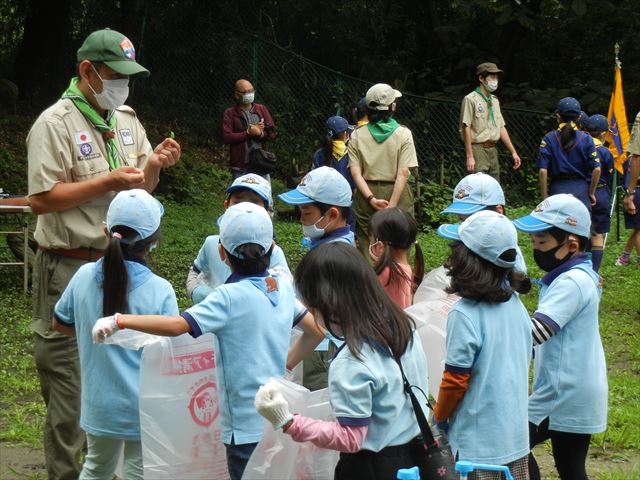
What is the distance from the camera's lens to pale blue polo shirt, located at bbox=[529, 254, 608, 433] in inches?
168

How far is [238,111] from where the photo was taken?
11273 millimetres

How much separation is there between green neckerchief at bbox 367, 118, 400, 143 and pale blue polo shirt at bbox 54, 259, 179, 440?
14.6 feet

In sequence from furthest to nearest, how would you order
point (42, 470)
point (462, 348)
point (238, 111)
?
point (238, 111)
point (42, 470)
point (462, 348)

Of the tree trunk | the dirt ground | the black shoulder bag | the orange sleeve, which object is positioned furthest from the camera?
the tree trunk

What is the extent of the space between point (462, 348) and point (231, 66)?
503 inches

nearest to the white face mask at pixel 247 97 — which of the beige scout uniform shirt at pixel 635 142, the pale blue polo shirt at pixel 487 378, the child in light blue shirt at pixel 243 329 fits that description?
the beige scout uniform shirt at pixel 635 142

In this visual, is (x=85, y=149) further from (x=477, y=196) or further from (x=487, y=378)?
(x=477, y=196)

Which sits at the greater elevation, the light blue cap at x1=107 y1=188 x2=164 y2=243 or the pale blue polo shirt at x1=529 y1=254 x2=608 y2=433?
the light blue cap at x1=107 y1=188 x2=164 y2=243

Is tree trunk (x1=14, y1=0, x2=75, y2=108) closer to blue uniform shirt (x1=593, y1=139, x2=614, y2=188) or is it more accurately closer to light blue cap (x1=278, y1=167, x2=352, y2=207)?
blue uniform shirt (x1=593, y1=139, x2=614, y2=188)

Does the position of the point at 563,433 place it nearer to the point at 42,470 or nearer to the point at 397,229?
the point at 397,229

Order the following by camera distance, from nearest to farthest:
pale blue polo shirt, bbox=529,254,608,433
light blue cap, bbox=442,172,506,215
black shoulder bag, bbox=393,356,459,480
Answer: black shoulder bag, bbox=393,356,459,480 < pale blue polo shirt, bbox=529,254,608,433 < light blue cap, bbox=442,172,506,215

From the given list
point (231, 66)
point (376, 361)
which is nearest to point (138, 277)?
point (376, 361)

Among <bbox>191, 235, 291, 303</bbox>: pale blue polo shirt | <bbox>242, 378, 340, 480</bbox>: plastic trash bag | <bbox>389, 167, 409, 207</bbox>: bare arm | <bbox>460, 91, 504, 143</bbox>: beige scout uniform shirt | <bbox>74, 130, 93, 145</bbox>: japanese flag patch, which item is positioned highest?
<bbox>460, 91, 504, 143</bbox>: beige scout uniform shirt

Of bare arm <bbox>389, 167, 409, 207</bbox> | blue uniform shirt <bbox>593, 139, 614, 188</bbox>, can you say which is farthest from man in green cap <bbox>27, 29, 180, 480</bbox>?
blue uniform shirt <bbox>593, 139, 614, 188</bbox>
